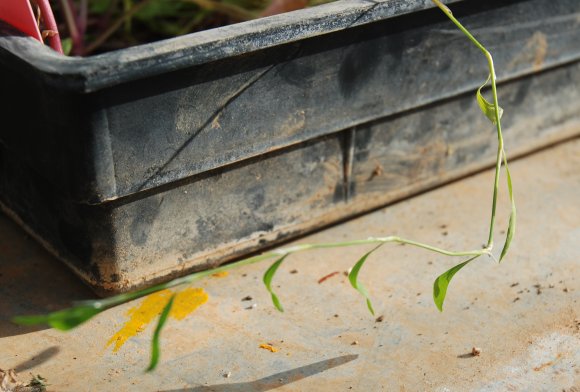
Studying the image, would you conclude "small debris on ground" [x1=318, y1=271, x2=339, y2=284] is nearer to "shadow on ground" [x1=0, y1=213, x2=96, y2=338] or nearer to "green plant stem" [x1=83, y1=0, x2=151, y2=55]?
"shadow on ground" [x1=0, y1=213, x2=96, y2=338]

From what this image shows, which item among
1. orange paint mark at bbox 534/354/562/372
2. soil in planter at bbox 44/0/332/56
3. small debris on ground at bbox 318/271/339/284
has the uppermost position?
soil in planter at bbox 44/0/332/56

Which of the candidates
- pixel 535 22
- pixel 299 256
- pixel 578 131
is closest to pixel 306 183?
pixel 299 256

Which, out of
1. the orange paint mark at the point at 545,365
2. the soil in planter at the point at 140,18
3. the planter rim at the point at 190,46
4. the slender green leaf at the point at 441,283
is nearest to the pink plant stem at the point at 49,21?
the planter rim at the point at 190,46

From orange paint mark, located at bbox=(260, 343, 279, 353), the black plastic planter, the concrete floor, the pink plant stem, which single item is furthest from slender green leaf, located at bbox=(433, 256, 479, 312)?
the pink plant stem

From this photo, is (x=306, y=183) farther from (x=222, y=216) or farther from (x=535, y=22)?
(x=535, y=22)

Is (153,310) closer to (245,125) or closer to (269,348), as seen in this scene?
(269,348)

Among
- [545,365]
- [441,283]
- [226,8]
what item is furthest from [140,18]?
[545,365]
